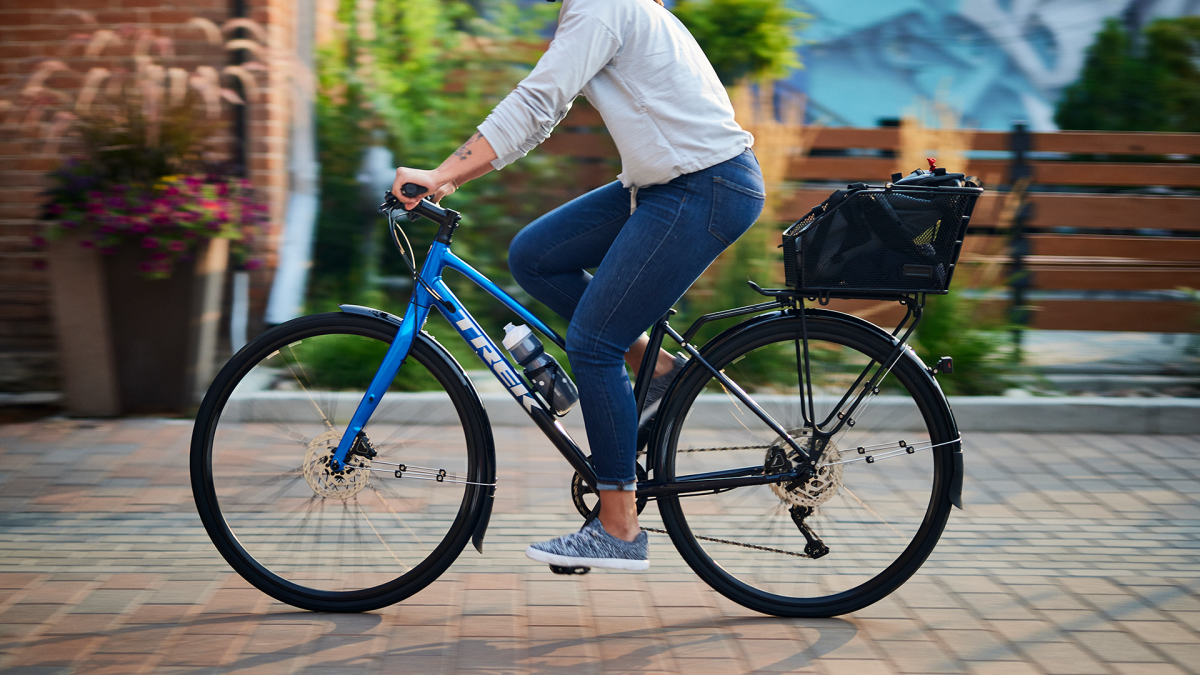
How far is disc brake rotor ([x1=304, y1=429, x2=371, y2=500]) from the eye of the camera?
3129mm

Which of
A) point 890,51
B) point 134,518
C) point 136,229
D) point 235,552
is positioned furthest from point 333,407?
point 890,51

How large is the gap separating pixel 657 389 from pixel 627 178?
0.66 m

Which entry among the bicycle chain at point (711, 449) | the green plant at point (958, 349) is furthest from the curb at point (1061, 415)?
the bicycle chain at point (711, 449)

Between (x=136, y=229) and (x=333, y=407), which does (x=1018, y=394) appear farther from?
(x=136, y=229)

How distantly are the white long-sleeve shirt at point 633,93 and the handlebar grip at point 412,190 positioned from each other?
21 centimetres

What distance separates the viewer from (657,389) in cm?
323

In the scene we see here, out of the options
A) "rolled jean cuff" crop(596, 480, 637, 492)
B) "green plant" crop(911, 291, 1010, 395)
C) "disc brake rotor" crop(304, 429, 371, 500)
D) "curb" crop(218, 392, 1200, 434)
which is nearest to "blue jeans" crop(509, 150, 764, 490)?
"rolled jean cuff" crop(596, 480, 637, 492)

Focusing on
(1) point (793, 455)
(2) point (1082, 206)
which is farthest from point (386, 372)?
(2) point (1082, 206)

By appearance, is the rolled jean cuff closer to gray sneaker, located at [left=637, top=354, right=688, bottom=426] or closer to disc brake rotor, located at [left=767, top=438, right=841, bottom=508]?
gray sneaker, located at [left=637, top=354, right=688, bottom=426]

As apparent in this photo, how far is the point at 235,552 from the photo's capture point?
3211mm

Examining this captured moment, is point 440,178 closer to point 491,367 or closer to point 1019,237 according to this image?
point 491,367

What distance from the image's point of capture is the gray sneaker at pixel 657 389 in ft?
10.5

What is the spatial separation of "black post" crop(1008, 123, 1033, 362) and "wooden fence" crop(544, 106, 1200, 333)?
0.05m

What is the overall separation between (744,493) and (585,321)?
77 cm
